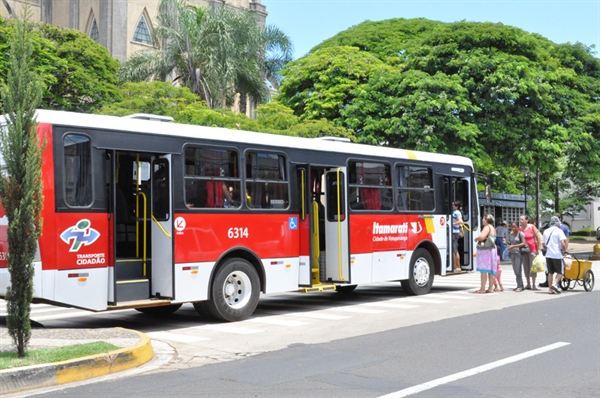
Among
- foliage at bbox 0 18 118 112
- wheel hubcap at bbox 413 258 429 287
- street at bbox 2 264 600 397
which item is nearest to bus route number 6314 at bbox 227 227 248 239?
street at bbox 2 264 600 397

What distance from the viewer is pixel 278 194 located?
13.6 metres

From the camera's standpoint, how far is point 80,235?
10547 millimetres

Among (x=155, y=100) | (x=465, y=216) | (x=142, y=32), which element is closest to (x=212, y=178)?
(x=465, y=216)

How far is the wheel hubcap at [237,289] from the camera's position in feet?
41.5

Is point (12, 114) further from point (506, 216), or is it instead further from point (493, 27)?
point (506, 216)

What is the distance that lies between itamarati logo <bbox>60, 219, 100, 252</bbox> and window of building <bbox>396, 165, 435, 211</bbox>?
7.68m

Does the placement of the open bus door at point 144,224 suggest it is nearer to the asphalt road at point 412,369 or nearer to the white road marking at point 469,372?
the asphalt road at point 412,369

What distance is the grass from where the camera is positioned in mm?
7965

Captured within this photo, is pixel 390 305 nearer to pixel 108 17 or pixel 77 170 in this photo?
pixel 77 170

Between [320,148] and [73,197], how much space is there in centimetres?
546

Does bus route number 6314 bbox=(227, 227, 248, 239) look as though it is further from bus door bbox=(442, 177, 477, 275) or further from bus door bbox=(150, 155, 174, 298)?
bus door bbox=(442, 177, 477, 275)

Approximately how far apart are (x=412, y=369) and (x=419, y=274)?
882 centimetres

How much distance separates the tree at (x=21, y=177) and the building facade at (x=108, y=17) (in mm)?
41925

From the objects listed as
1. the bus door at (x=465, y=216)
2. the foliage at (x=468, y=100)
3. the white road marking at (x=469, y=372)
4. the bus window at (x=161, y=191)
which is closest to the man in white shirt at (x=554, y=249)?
the bus door at (x=465, y=216)
